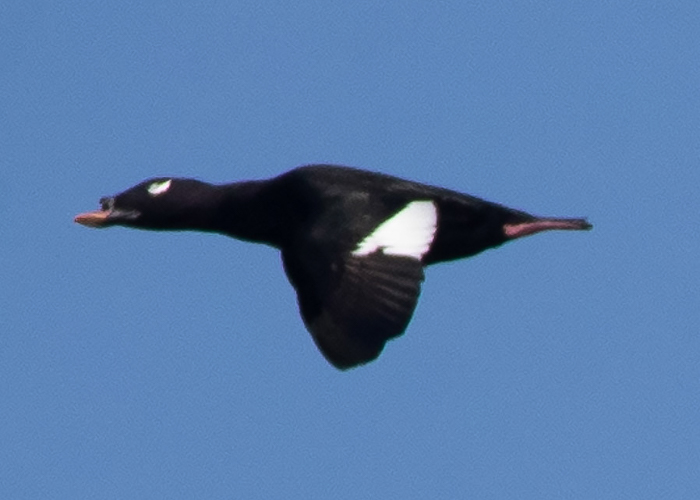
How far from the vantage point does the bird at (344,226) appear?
16672 mm

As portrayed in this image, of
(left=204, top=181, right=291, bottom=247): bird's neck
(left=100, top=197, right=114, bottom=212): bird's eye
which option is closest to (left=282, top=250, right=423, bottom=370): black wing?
(left=204, top=181, right=291, bottom=247): bird's neck

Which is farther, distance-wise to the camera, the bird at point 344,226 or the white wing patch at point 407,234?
the white wing patch at point 407,234

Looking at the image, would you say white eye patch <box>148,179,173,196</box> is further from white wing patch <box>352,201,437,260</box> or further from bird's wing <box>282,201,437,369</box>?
white wing patch <box>352,201,437,260</box>

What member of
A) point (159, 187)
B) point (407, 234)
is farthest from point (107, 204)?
point (407, 234)

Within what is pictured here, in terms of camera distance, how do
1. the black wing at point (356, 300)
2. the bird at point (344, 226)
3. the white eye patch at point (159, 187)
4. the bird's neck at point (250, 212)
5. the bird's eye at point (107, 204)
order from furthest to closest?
the bird's eye at point (107, 204), the white eye patch at point (159, 187), the bird's neck at point (250, 212), the bird at point (344, 226), the black wing at point (356, 300)

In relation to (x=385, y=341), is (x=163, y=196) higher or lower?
higher

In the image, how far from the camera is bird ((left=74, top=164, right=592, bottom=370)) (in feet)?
54.7

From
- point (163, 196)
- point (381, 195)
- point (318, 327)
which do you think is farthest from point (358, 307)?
point (163, 196)

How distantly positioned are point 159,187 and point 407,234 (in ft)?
8.57

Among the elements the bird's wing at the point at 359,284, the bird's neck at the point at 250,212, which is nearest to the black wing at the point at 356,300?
the bird's wing at the point at 359,284

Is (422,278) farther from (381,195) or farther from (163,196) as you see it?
(163,196)

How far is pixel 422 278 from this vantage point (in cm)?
1675

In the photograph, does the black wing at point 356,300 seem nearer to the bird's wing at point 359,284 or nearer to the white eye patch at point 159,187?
the bird's wing at point 359,284

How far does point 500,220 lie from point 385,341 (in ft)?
7.12
